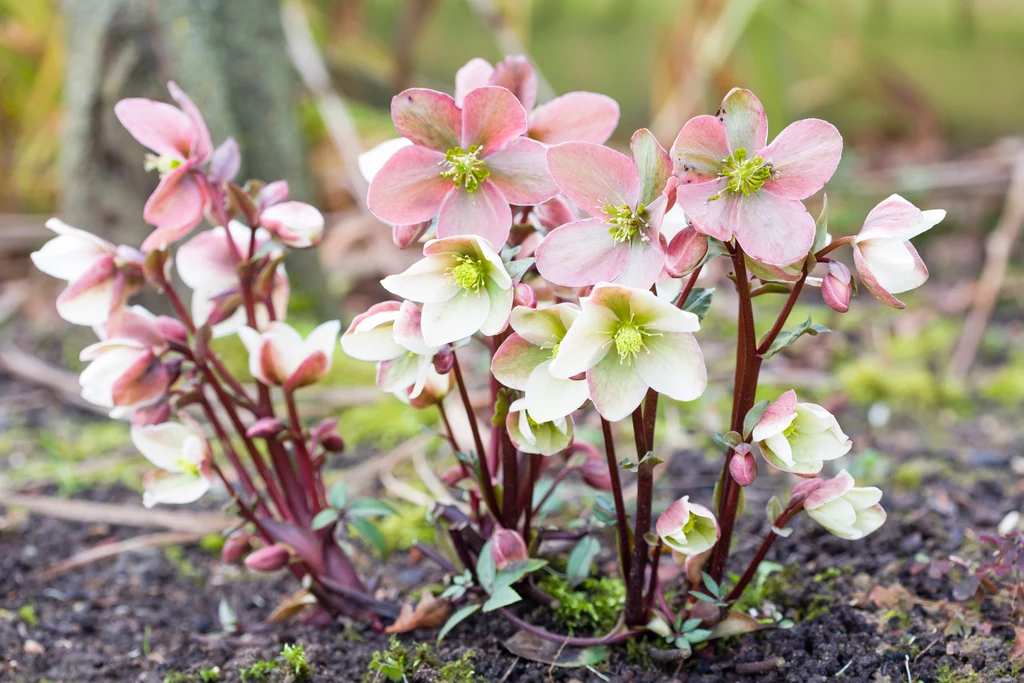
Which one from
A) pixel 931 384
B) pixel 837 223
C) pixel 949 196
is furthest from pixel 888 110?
pixel 931 384

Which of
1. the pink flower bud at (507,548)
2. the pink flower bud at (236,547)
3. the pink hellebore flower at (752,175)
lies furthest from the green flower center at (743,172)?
the pink flower bud at (236,547)

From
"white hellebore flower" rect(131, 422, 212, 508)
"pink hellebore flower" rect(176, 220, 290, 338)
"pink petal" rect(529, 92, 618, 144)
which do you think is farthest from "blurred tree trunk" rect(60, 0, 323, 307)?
"pink petal" rect(529, 92, 618, 144)

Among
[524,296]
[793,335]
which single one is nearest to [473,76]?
[524,296]

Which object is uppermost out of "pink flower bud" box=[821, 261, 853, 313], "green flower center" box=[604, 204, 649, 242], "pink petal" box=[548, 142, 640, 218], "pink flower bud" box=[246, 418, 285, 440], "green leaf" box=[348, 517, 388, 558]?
"pink petal" box=[548, 142, 640, 218]

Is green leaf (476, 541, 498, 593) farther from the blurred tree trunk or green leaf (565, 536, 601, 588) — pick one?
the blurred tree trunk

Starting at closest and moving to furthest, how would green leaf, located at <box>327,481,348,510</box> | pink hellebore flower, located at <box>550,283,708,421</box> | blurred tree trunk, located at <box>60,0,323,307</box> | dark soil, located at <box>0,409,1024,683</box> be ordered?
pink hellebore flower, located at <box>550,283,708,421</box> → dark soil, located at <box>0,409,1024,683</box> → green leaf, located at <box>327,481,348,510</box> → blurred tree trunk, located at <box>60,0,323,307</box>

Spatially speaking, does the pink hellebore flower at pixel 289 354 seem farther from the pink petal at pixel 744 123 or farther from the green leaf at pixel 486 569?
the pink petal at pixel 744 123

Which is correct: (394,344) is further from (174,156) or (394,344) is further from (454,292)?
(174,156)
